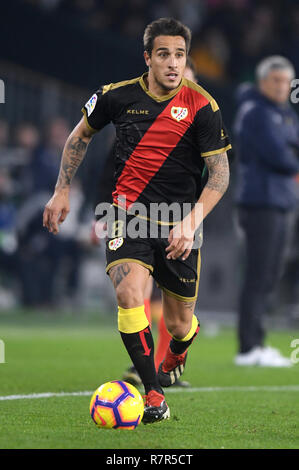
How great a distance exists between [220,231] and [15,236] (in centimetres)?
309

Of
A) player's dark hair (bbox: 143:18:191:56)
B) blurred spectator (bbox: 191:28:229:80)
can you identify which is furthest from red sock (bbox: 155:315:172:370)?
blurred spectator (bbox: 191:28:229:80)

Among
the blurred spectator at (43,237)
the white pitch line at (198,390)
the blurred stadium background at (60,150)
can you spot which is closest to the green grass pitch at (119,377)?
the white pitch line at (198,390)

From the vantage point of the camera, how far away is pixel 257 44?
57.3 feet

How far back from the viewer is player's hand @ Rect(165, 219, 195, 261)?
16.4 feet

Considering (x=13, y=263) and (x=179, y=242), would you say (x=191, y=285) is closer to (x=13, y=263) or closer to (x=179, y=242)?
(x=179, y=242)

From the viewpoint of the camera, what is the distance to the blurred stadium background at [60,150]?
14.3 m

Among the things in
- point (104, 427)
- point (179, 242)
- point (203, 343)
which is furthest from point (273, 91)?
point (104, 427)

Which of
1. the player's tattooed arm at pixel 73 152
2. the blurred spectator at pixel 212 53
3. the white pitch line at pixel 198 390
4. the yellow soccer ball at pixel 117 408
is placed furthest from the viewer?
the blurred spectator at pixel 212 53

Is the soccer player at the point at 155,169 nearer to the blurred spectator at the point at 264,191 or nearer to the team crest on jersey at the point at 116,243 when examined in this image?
the team crest on jersey at the point at 116,243

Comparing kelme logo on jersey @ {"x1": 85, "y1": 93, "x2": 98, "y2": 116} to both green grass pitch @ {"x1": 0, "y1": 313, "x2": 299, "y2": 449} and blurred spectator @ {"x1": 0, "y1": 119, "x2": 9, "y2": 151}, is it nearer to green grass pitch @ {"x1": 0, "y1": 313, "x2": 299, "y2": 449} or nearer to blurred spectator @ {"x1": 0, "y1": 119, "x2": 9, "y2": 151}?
green grass pitch @ {"x1": 0, "y1": 313, "x2": 299, "y2": 449}

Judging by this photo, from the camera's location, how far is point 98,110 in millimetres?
5410

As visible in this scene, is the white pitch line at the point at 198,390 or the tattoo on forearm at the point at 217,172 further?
the white pitch line at the point at 198,390

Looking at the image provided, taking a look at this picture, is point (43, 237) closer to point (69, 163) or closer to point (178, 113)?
point (69, 163)

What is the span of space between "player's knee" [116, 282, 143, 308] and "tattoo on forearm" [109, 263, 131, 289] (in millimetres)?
30
